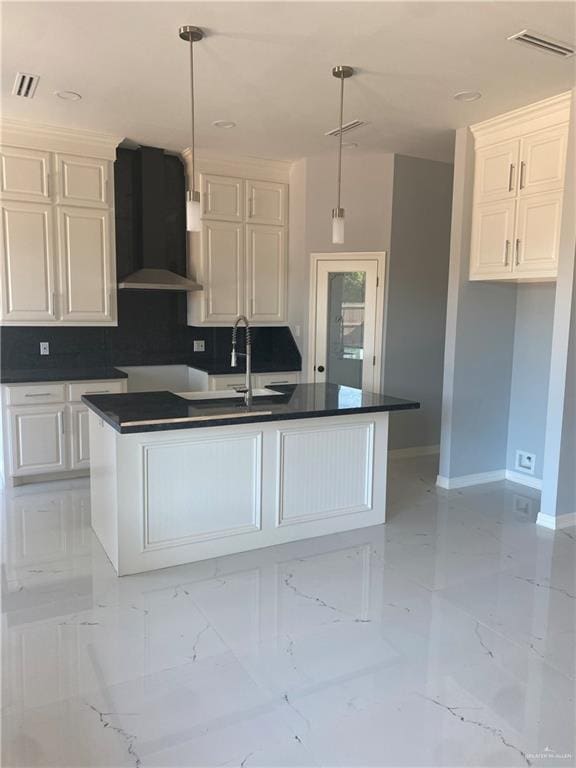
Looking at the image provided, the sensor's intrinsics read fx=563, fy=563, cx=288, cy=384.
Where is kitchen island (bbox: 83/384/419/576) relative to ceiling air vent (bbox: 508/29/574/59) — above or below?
below

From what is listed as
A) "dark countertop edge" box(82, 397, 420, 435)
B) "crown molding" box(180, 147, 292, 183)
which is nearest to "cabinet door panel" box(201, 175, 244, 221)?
"crown molding" box(180, 147, 292, 183)

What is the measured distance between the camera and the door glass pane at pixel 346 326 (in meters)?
5.35

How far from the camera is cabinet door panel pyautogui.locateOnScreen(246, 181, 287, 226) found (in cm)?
544

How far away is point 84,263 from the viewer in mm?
4781

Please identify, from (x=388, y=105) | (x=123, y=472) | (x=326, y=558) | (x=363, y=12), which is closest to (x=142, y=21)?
(x=363, y=12)

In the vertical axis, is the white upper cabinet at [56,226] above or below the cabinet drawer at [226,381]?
above

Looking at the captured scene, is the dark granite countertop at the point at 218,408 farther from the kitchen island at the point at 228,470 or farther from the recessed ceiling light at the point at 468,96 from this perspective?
the recessed ceiling light at the point at 468,96

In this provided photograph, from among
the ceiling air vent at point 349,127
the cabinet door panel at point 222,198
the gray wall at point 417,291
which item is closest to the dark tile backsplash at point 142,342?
the cabinet door panel at point 222,198

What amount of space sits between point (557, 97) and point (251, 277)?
293 centimetres

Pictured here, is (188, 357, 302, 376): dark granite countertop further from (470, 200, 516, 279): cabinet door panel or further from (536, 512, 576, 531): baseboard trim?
(536, 512, 576, 531): baseboard trim

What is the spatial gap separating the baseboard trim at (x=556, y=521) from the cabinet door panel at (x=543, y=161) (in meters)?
2.25

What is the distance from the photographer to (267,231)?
5.55 meters

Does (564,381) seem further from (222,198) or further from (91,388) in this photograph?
(91,388)

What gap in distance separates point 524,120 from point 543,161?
1.14ft
